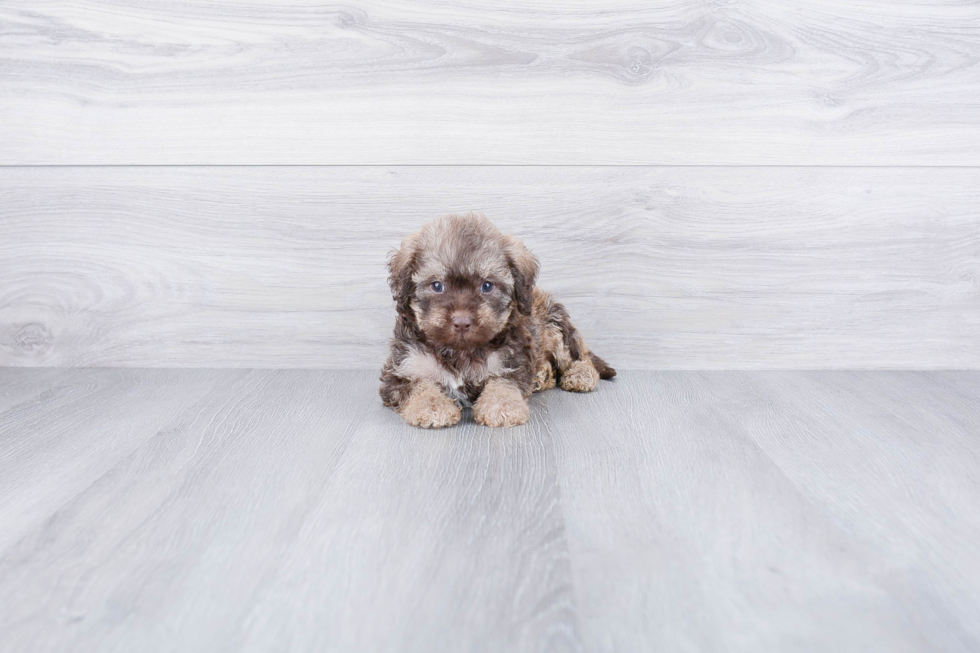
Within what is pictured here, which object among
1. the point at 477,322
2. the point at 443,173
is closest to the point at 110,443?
the point at 477,322

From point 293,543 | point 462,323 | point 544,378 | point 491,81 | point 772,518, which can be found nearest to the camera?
point 293,543

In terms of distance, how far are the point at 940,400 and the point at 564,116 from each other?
6.05 ft

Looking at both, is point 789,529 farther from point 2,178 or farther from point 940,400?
point 2,178

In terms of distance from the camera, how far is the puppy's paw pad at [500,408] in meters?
2.27

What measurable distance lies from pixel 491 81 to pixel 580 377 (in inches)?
50.4

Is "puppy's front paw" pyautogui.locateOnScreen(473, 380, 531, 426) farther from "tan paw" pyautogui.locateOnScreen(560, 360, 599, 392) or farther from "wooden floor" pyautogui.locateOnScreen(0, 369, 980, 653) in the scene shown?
"tan paw" pyautogui.locateOnScreen(560, 360, 599, 392)

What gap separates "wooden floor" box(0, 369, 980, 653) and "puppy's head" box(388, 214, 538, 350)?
34 cm

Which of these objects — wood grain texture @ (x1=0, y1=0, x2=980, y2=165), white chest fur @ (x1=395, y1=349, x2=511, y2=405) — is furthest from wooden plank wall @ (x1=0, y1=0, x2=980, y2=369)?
white chest fur @ (x1=395, y1=349, x2=511, y2=405)

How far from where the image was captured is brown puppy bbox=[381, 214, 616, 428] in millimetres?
2270

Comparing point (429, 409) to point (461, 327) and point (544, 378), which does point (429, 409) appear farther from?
point (544, 378)

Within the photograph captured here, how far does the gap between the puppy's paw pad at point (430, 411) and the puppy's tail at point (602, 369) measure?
78 cm

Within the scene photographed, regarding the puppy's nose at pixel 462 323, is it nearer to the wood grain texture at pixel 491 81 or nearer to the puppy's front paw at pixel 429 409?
the puppy's front paw at pixel 429 409

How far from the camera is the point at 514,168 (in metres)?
2.89

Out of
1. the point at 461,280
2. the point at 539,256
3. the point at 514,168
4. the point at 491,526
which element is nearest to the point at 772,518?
the point at 491,526
